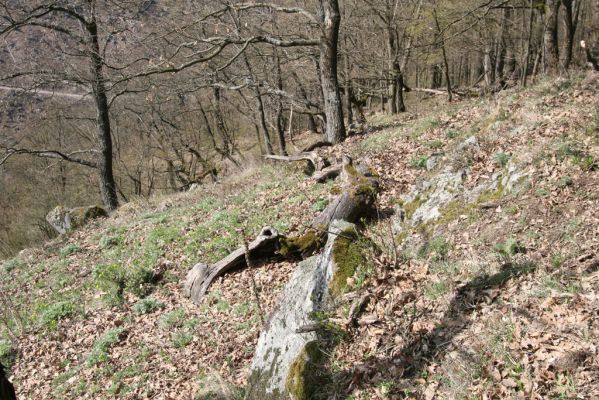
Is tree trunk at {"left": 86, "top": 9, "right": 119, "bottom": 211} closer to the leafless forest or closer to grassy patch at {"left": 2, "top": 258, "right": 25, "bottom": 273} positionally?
the leafless forest

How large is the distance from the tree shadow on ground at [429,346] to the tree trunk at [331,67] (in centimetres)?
902

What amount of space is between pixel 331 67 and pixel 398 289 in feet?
29.6

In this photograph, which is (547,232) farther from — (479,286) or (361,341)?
(361,341)

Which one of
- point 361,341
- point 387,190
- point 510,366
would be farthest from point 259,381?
point 387,190

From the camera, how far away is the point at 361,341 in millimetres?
4504

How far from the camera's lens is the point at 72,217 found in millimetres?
14797

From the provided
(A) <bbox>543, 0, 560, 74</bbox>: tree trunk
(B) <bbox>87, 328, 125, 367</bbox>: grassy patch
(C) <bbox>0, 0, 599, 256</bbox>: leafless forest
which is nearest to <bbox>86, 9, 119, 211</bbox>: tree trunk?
(C) <bbox>0, 0, 599, 256</bbox>: leafless forest

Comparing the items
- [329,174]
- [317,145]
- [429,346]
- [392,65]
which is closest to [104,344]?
[429,346]

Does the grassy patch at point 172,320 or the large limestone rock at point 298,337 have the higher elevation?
the large limestone rock at point 298,337

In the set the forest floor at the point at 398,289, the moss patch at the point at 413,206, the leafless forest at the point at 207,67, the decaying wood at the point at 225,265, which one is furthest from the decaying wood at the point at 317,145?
the moss patch at the point at 413,206

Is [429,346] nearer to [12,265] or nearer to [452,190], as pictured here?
[452,190]

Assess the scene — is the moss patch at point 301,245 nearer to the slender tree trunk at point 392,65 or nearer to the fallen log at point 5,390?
the fallen log at point 5,390

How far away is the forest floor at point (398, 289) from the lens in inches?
145

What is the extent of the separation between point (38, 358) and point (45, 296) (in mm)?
2337
